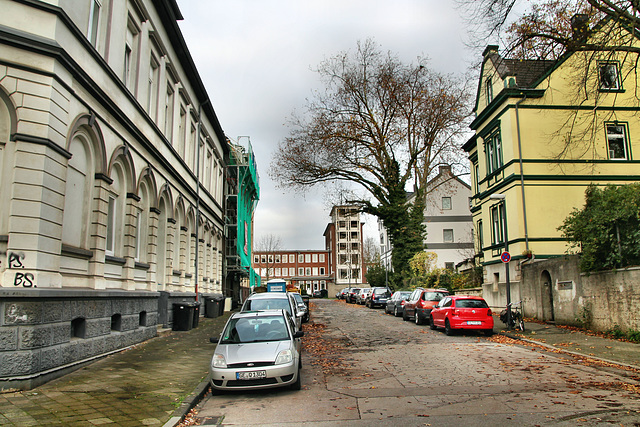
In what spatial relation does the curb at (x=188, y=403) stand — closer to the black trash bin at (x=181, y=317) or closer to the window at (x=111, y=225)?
the window at (x=111, y=225)

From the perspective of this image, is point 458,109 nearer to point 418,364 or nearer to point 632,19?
point 632,19

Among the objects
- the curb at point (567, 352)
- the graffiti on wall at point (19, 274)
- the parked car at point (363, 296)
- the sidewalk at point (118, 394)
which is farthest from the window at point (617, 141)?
the graffiti on wall at point (19, 274)

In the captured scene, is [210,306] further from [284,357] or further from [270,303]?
[284,357]

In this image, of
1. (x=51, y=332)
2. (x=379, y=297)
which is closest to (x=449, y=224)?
(x=379, y=297)

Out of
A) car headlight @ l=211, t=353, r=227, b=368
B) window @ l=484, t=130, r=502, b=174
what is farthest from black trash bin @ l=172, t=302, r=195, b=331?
window @ l=484, t=130, r=502, b=174

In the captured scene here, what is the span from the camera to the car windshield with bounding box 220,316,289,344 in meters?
9.64

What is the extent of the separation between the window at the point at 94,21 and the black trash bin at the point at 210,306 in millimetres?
16712

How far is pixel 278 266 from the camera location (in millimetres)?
117812

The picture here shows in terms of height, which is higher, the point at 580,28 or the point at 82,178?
the point at 580,28

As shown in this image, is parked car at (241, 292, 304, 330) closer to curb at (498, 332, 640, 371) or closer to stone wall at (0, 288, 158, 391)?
stone wall at (0, 288, 158, 391)

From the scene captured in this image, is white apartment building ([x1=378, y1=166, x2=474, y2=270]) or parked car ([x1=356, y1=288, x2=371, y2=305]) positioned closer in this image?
parked car ([x1=356, y1=288, x2=371, y2=305])

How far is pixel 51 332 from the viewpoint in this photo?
9.16 m

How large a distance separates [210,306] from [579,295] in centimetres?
1761

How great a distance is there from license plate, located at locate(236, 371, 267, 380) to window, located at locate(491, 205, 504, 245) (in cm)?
1936
